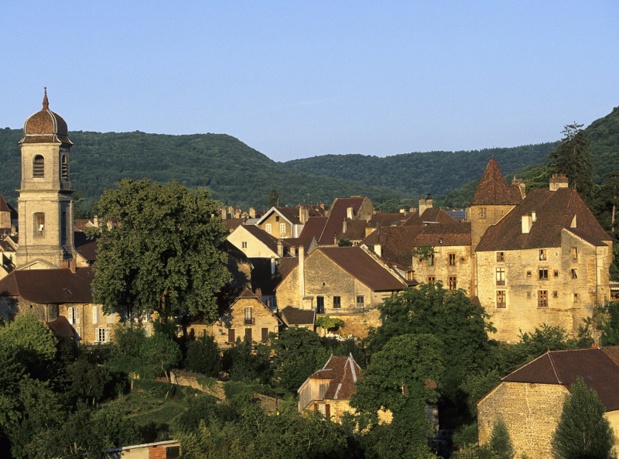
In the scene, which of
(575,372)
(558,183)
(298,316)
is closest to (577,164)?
(558,183)

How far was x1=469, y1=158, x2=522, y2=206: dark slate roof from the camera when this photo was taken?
7319 cm

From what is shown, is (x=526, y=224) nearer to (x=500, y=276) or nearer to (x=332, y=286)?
(x=500, y=276)

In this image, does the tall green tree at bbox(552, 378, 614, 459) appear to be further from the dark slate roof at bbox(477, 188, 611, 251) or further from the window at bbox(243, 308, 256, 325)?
the window at bbox(243, 308, 256, 325)

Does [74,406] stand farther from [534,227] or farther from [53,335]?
[534,227]

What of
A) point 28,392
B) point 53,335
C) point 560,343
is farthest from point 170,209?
point 560,343

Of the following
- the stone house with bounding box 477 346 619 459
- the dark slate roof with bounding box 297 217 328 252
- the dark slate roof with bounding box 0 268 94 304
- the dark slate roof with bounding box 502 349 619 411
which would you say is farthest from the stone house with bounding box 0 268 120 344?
the dark slate roof with bounding box 297 217 328 252

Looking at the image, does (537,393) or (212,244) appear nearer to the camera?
(537,393)

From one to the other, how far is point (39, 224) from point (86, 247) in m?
7.04

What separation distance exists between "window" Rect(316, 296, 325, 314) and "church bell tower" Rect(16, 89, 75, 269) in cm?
1460

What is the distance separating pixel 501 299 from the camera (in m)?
70.4

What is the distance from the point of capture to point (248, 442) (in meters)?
46.9

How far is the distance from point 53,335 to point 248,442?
17475 millimetres

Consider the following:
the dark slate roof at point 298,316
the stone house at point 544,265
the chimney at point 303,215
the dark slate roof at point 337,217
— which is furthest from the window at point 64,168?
the chimney at point 303,215

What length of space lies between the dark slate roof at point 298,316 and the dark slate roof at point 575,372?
1847 centimetres
